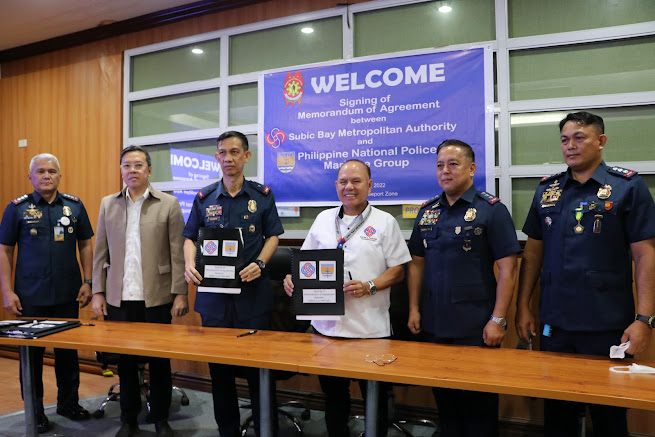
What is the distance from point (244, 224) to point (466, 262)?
1252 mm

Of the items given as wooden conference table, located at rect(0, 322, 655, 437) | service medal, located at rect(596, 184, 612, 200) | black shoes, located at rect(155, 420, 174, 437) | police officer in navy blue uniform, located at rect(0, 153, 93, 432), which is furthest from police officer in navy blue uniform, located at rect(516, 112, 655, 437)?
police officer in navy blue uniform, located at rect(0, 153, 93, 432)

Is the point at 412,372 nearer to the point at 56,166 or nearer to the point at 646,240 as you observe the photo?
the point at 646,240

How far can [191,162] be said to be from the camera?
4.11 m

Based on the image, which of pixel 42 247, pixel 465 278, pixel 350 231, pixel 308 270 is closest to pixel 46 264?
pixel 42 247

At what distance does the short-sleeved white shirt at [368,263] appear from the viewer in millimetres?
2373

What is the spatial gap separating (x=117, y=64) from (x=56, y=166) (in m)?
1.47

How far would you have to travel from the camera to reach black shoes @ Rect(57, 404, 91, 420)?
11.2 ft

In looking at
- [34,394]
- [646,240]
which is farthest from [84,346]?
[646,240]

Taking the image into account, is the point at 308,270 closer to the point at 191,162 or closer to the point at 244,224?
the point at 244,224

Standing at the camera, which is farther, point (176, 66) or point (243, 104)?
point (176, 66)

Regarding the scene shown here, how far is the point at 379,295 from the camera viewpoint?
241cm

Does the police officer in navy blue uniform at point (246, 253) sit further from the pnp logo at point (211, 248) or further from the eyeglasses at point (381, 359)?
the eyeglasses at point (381, 359)

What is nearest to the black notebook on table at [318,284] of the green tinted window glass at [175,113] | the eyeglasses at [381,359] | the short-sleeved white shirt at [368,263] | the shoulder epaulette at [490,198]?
the short-sleeved white shirt at [368,263]

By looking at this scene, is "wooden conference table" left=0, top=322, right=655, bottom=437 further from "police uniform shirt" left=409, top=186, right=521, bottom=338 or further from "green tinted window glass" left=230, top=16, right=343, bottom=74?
"green tinted window glass" left=230, top=16, right=343, bottom=74
